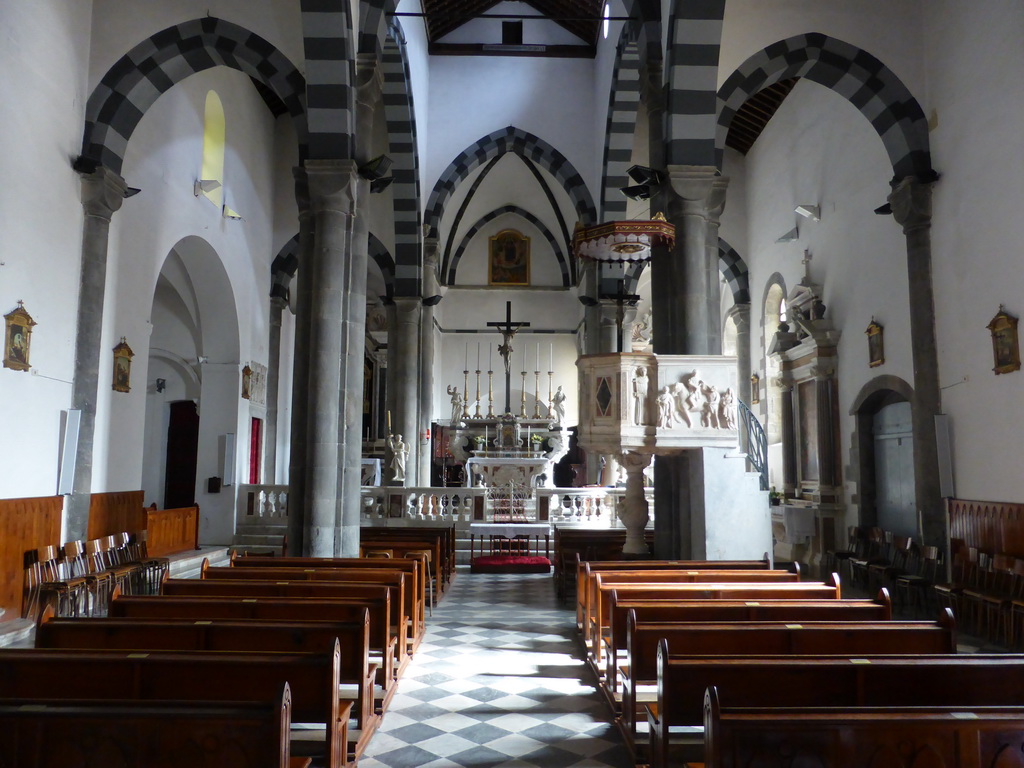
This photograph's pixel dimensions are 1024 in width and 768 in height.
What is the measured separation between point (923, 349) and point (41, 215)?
10.4 meters

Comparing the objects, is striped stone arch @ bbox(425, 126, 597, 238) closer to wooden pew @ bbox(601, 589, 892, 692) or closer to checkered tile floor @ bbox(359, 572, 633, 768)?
checkered tile floor @ bbox(359, 572, 633, 768)

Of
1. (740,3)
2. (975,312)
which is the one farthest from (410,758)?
(740,3)

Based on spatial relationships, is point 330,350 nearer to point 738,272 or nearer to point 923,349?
point 923,349

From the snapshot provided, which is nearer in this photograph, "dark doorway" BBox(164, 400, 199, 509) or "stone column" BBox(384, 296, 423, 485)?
"dark doorway" BBox(164, 400, 199, 509)

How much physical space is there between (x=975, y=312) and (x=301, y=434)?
7744mm

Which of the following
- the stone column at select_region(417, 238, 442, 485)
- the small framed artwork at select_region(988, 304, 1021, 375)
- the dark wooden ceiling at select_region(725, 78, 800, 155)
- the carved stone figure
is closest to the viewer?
the carved stone figure

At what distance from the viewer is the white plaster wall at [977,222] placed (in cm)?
825

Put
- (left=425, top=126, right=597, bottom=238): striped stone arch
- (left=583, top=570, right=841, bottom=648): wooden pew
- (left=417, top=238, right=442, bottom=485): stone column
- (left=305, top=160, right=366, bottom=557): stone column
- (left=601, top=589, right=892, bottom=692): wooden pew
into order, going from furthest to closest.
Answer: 1. (left=417, top=238, right=442, bottom=485): stone column
2. (left=425, top=126, right=597, bottom=238): striped stone arch
3. (left=305, top=160, right=366, bottom=557): stone column
4. (left=583, top=570, right=841, bottom=648): wooden pew
5. (left=601, top=589, right=892, bottom=692): wooden pew

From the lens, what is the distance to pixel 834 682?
10.6 ft

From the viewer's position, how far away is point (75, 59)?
30.8 feet

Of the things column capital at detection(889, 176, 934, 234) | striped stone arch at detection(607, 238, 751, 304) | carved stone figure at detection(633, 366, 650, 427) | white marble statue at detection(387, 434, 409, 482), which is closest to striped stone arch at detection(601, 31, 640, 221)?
striped stone arch at detection(607, 238, 751, 304)

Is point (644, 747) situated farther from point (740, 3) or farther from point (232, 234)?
point (232, 234)

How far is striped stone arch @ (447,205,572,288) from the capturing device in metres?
23.9

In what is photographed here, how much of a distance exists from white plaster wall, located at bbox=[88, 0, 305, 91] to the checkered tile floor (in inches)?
287
